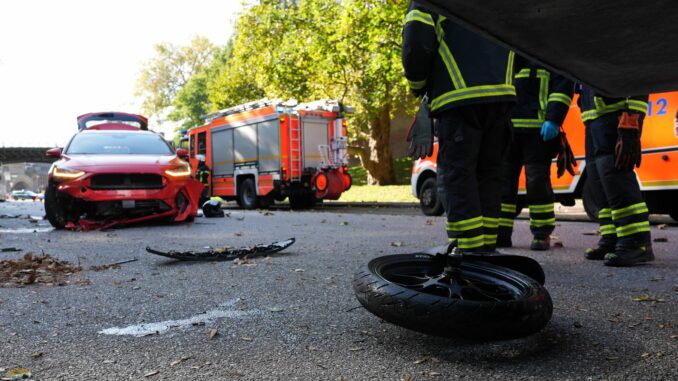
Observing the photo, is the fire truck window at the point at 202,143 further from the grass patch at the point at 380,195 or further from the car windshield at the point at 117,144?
the car windshield at the point at 117,144

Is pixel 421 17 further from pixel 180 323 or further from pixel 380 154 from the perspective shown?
pixel 380 154

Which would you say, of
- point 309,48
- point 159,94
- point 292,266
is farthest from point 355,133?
point 159,94

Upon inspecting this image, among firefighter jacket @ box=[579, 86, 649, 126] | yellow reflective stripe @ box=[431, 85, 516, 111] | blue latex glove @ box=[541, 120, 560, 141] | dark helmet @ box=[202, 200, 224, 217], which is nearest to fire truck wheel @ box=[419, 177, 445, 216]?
dark helmet @ box=[202, 200, 224, 217]

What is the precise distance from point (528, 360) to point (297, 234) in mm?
5048

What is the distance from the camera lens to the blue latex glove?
4934 mm

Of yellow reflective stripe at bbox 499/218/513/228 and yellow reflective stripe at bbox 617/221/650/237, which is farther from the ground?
yellow reflective stripe at bbox 617/221/650/237

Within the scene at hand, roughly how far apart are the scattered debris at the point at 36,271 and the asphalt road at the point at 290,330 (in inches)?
5.2

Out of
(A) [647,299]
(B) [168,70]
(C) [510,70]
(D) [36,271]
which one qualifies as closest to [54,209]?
(D) [36,271]

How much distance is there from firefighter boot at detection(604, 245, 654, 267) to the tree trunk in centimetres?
2066

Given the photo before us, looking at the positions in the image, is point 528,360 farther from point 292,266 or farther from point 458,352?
point 292,266

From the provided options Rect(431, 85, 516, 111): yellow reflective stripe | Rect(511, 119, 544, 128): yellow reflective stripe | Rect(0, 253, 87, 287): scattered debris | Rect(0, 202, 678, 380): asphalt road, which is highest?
Rect(431, 85, 516, 111): yellow reflective stripe

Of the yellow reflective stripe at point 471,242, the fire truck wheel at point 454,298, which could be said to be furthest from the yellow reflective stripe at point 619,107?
the fire truck wheel at point 454,298

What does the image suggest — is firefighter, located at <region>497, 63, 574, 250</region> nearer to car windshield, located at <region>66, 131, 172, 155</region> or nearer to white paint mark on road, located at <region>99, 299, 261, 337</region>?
white paint mark on road, located at <region>99, 299, 261, 337</region>

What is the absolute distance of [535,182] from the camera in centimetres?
532
